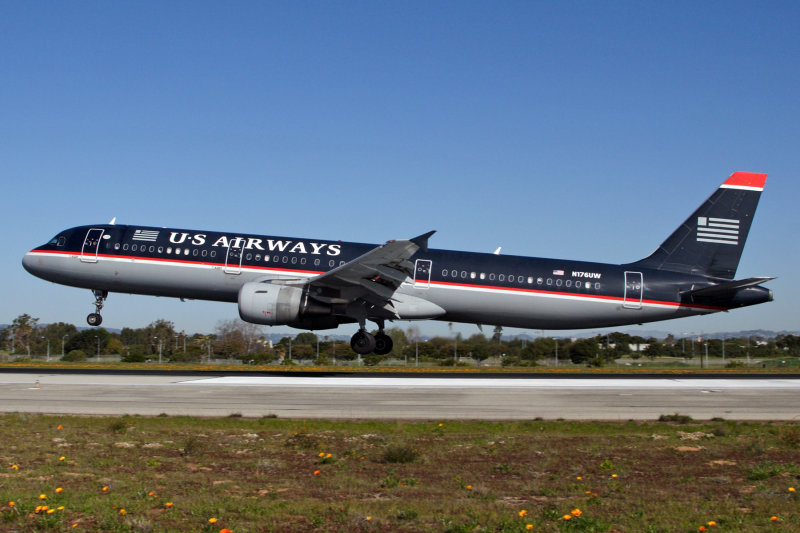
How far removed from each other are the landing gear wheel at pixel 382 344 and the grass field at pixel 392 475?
1490cm

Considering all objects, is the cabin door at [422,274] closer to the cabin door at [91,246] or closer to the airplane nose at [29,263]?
the cabin door at [91,246]

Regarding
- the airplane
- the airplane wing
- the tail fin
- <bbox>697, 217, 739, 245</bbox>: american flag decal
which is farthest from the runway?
<bbox>697, 217, 739, 245</bbox>: american flag decal

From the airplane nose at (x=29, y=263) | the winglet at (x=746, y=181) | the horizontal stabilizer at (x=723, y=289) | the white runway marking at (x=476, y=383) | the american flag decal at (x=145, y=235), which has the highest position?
the winglet at (x=746, y=181)

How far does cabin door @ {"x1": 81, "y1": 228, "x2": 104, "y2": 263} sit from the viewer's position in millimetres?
29797

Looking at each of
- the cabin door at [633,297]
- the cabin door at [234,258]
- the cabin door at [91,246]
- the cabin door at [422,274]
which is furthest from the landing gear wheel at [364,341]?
the cabin door at [91,246]

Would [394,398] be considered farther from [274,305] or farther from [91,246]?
[91,246]

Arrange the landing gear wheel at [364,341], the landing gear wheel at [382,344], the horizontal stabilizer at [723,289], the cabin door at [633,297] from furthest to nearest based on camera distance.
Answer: the landing gear wheel at [382,344], the cabin door at [633,297], the landing gear wheel at [364,341], the horizontal stabilizer at [723,289]

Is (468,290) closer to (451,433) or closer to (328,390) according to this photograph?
(328,390)

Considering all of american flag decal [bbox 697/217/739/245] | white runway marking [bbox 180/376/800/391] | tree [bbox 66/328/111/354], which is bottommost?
white runway marking [bbox 180/376/800/391]

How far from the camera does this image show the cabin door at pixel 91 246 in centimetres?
2980

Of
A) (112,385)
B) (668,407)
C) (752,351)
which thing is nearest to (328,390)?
(112,385)

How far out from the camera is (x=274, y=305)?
86.8 ft

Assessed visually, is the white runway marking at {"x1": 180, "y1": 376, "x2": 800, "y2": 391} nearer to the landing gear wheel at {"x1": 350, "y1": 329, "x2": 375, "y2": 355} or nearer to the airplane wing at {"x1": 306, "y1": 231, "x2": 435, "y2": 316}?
the landing gear wheel at {"x1": 350, "y1": 329, "x2": 375, "y2": 355}

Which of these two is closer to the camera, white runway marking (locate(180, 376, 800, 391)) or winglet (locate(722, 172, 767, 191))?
white runway marking (locate(180, 376, 800, 391))
